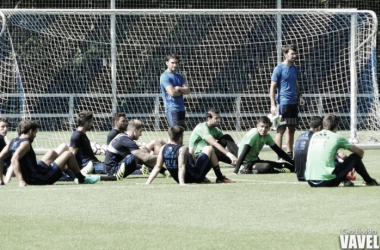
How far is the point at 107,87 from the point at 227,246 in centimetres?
2260

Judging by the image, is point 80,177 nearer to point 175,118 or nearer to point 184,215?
point 175,118

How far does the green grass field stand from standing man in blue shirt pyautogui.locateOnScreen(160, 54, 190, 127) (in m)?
3.54

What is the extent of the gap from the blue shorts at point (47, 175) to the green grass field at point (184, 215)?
0.59 feet

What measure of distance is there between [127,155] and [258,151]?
232 cm

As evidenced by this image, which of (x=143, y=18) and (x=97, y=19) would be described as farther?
(x=143, y=18)

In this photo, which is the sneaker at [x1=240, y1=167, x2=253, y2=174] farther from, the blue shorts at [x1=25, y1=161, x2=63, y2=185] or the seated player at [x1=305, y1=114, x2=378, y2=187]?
the blue shorts at [x1=25, y1=161, x2=63, y2=185]

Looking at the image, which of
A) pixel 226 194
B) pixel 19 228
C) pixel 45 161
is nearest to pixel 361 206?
pixel 226 194

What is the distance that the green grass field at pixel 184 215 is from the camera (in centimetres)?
823

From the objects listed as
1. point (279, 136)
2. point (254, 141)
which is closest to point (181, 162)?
point (254, 141)

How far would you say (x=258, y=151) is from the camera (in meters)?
15.6

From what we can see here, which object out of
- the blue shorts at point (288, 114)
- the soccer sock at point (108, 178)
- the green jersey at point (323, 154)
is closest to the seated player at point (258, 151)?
the blue shorts at point (288, 114)

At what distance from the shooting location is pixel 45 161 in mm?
13844

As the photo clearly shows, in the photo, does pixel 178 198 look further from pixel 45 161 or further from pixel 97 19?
pixel 97 19

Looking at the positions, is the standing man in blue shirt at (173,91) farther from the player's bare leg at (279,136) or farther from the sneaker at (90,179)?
the sneaker at (90,179)
